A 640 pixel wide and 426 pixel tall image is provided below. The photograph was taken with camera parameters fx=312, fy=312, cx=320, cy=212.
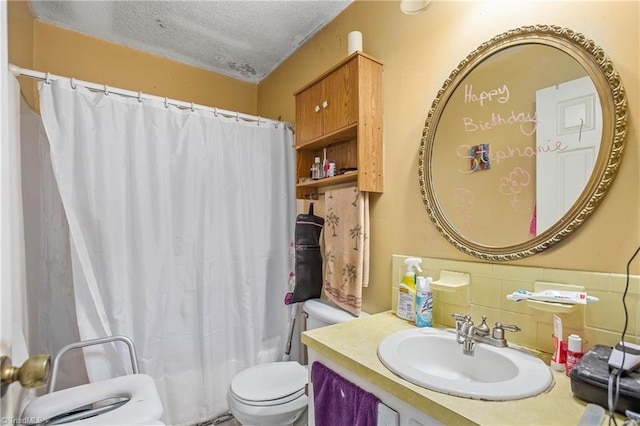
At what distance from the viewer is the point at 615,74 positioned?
0.85 meters

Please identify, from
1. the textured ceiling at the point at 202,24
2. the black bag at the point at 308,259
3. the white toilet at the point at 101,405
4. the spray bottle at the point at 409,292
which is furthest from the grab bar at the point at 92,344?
the textured ceiling at the point at 202,24

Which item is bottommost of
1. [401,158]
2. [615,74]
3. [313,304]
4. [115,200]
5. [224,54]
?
[313,304]

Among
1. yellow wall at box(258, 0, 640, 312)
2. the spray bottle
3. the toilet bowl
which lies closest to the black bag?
yellow wall at box(258, 0, 640, 312)

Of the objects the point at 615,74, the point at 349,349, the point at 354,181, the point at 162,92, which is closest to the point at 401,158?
the point at 354,181

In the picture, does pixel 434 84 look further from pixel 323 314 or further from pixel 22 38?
pixel 22 38

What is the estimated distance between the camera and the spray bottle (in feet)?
4.17

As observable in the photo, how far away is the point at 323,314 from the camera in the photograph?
1.57 meters

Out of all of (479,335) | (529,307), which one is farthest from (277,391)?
(529,307)

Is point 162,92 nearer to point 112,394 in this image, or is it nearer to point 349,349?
point 112,394

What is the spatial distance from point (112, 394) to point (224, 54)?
2080 mm

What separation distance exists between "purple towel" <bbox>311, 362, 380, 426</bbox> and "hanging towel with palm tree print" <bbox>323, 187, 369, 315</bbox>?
1.53 ft

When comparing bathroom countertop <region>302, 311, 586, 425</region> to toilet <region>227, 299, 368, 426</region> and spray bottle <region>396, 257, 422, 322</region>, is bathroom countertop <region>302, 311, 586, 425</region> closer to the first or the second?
spray bottle <region>396, 257, 422, 322</region>

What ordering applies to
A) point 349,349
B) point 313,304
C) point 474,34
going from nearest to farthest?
point 349,349 → point 474,34 → point 313,304

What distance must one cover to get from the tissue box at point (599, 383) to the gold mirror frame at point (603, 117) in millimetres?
339
